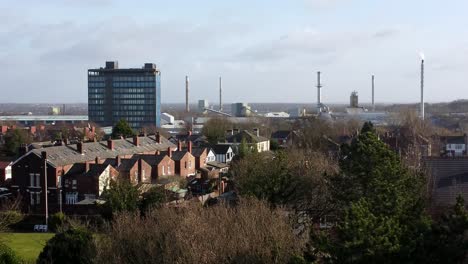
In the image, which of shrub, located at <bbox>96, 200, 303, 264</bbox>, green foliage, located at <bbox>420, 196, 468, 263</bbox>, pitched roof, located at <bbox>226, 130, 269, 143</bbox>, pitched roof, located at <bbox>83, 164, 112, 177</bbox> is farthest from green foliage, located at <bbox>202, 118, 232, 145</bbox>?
green foliage, located at <bbox>420, 196, 468, 263</bbox>

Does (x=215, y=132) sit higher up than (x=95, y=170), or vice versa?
Result: (x=215, y=132)

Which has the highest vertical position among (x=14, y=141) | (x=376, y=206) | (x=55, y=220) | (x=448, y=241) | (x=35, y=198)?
(x=448, y=241)

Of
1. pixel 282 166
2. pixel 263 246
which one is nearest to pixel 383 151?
pixel 282 166

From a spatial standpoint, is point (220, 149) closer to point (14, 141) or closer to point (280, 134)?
point (14, 141)

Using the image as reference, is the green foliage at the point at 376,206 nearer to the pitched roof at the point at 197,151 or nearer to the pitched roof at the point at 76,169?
the pitched roof at the point at 76,169

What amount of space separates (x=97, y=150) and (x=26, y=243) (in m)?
16.6

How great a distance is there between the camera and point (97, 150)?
164ft

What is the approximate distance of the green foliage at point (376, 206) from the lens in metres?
15.5

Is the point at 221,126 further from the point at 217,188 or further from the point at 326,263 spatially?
the point at 326,263

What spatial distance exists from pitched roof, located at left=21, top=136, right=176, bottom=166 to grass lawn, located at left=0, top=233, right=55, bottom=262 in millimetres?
8262

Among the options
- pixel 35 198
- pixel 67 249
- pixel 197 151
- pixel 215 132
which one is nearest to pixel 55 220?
pixel 35 198

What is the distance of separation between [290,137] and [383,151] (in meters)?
52.9

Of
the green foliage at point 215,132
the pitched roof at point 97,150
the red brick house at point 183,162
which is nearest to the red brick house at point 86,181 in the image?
the pitched roof at point 97,150

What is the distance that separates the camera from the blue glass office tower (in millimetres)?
132000
